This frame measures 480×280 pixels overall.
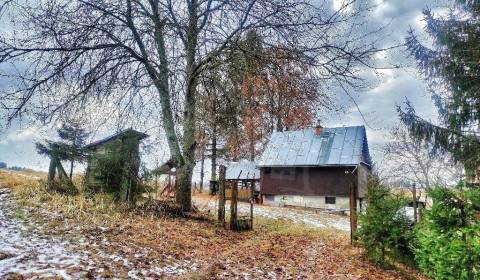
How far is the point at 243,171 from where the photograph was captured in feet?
112

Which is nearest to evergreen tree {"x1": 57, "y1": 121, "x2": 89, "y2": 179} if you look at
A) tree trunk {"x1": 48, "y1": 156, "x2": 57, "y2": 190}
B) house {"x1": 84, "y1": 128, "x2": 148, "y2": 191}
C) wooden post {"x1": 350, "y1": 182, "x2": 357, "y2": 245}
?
tree trunk {"x1": 48, "y1": 156, "x2": 57, "y2": 190}

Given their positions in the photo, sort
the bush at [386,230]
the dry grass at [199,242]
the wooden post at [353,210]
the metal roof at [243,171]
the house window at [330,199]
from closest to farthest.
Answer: the dry grass at [199,242]
the bush at [386,230]
the wooden post at [353,210]
the house window at [330,199]
the metal roof at [243,171]

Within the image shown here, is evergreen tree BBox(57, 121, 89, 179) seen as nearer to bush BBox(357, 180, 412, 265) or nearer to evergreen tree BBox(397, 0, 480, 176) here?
bush BBox(357, 180, 412, 265)

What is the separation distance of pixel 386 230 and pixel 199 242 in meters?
4.96

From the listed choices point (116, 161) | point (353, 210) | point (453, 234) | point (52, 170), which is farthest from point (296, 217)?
point (453, 234)

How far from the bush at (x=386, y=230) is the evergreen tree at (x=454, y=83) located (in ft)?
26.6

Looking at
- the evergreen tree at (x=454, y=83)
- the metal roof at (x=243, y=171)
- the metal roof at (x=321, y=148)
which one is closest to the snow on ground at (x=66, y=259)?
the evergreen tree at (x=454, y=83)

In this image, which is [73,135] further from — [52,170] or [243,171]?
[243,171]

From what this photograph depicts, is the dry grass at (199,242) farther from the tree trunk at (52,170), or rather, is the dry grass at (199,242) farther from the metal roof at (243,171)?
the metal roof at (243,171)

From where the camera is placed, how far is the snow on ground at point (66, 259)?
573 centimetres

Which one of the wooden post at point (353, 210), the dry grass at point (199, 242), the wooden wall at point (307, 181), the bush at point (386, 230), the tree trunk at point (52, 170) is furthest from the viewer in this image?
the wooden wall at point (307, 181)

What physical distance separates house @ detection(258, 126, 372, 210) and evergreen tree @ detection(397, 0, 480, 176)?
8693 millimetres

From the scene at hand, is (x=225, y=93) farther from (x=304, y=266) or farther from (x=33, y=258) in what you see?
(x=33, y=258)

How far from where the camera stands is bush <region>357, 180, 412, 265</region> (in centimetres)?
995
